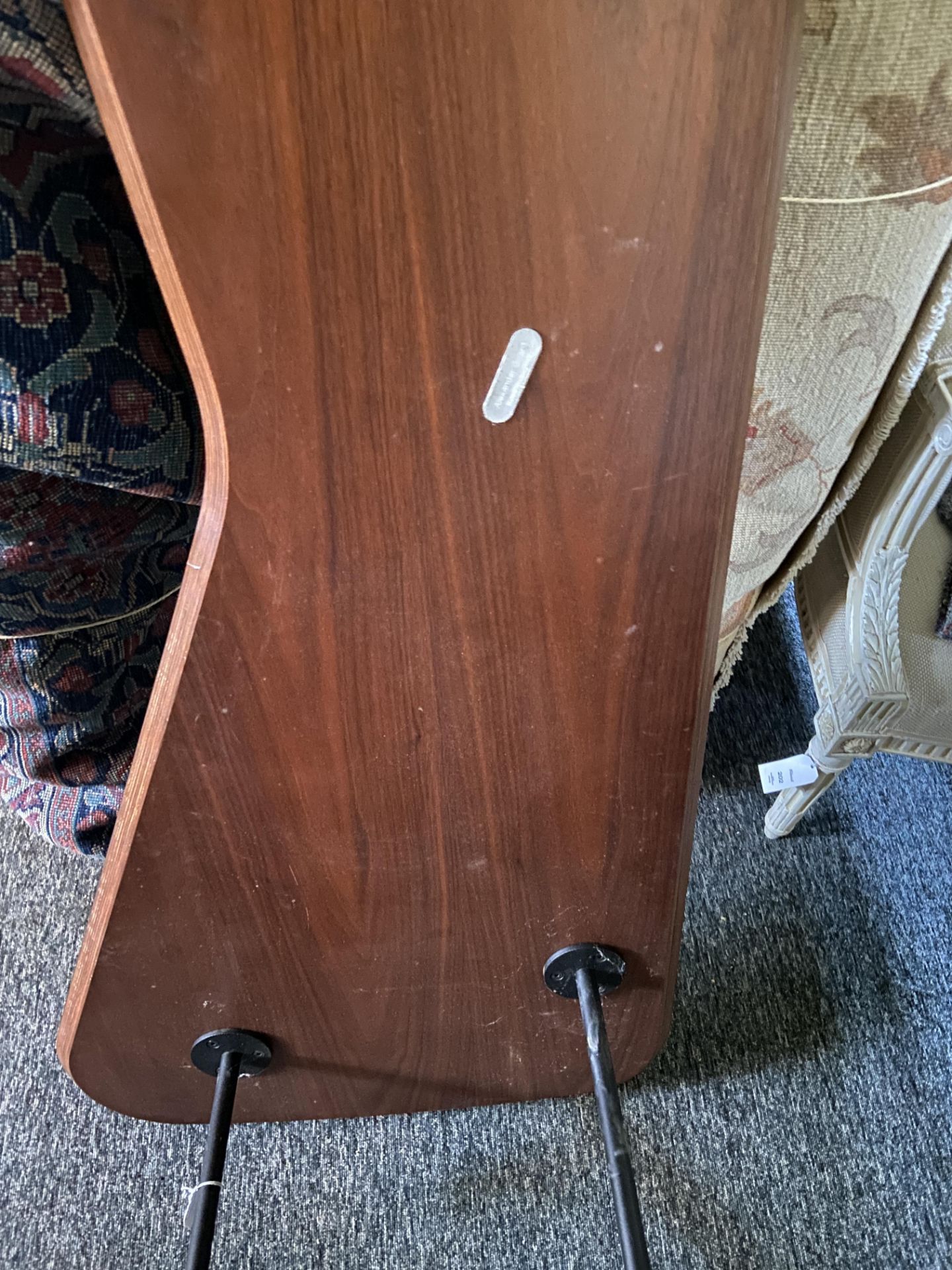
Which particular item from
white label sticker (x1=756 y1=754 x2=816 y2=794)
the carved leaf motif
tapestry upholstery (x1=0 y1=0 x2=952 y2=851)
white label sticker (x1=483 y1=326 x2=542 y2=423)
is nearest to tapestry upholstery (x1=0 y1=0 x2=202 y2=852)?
tapestry upholstery (x1=0 y1=0 x2=952 y2=851)

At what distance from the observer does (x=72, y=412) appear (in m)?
0.42

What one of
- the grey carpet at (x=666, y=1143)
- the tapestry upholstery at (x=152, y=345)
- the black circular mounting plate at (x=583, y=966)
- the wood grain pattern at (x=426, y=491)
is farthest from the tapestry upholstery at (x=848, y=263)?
the grey carpet at (x=666, y=1143)

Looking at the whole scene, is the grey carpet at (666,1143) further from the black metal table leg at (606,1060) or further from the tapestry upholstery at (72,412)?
the tapestry upholstery at (72,412)

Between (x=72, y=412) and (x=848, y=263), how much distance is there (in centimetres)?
42

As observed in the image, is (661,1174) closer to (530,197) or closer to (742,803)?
(742,803)

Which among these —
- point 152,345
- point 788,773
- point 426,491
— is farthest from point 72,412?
point 788,773

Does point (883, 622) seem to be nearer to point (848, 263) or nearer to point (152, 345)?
point (848, 263)

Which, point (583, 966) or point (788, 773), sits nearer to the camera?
point (583, 966)

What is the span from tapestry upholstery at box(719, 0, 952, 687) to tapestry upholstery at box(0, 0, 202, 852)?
33 centimetres

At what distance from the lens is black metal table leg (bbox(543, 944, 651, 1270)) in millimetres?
518

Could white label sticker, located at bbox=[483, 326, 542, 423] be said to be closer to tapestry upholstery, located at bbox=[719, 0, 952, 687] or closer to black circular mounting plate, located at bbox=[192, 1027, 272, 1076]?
tapestry upholstery, located at bbox=[719, 0, 952, 687]

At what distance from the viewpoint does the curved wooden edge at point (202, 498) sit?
0.33 metres

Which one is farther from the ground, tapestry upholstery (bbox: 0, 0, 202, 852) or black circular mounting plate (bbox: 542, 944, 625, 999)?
tapestry upholstery (bbox: 0, 0, 202, 852)

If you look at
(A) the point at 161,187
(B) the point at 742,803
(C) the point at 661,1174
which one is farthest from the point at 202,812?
(B) the point at 742,803
